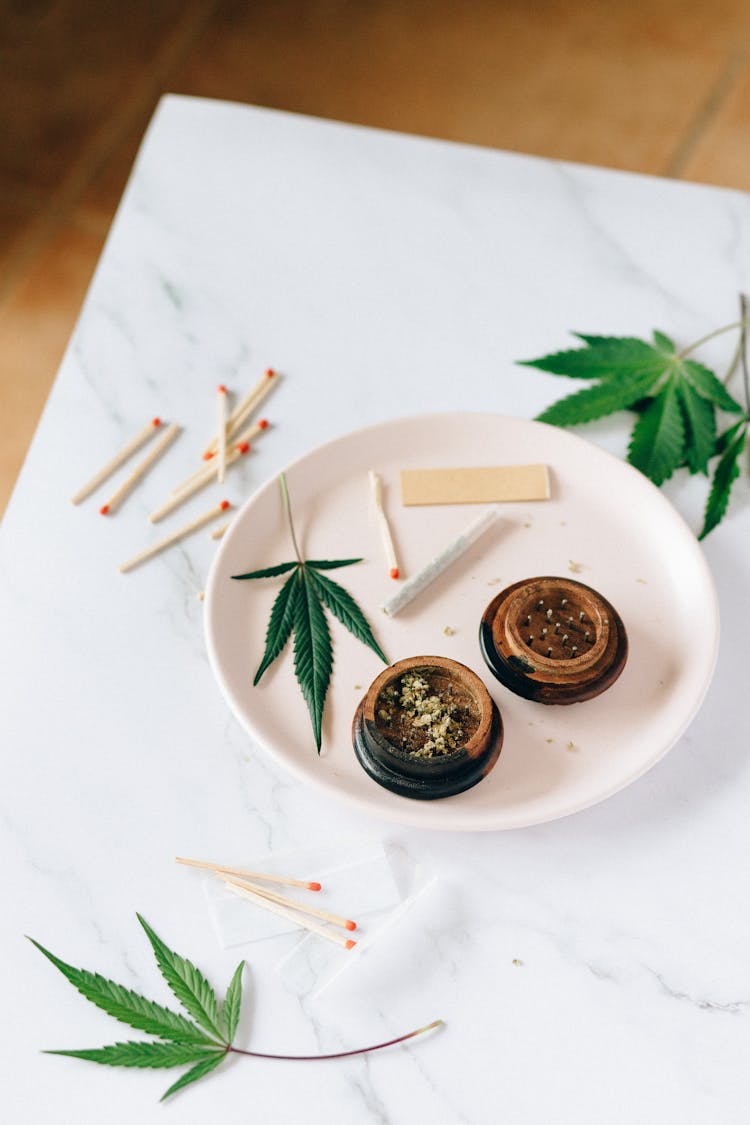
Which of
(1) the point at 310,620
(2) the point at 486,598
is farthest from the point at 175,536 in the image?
(2) the point at 486,598

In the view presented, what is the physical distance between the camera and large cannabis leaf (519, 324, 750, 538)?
3.53 ft

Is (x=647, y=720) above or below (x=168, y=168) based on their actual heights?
below

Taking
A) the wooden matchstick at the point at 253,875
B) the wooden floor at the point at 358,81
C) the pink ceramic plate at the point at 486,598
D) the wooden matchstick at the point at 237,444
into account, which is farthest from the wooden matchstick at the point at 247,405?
the wooden floor at the point at 358,81

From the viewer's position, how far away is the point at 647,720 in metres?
0.91

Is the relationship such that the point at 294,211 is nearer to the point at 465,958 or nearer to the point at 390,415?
the point at 390,415

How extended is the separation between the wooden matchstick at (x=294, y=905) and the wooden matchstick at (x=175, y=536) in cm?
31

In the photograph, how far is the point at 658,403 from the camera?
1.11 metres

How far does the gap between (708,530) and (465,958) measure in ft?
1.52

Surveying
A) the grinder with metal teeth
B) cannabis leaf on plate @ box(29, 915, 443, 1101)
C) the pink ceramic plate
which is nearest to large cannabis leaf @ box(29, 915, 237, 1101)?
cannabis leaf on plate @ box(29, 915, 443, 1101)

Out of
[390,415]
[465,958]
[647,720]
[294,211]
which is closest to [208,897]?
[465,958]

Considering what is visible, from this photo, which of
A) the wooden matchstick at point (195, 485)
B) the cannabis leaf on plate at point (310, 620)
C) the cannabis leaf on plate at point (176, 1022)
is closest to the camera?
the cannabis leaf on plate at point (176, 1022)

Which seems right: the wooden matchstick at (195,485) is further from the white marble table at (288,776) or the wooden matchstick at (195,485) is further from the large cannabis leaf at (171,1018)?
the large cannabis leaf at (171,1018)

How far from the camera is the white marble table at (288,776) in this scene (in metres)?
0.81

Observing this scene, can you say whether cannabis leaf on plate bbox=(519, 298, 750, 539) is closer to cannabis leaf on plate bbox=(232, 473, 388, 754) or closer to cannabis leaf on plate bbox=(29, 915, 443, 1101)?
cannabis leaf on plate bbox=(232, 473, 388, 754)
